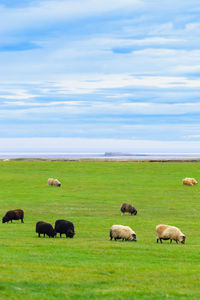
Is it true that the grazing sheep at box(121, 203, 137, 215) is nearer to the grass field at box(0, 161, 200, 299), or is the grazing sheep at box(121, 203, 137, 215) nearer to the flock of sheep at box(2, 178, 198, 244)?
the grass field at box(0, 161, 200, 299)

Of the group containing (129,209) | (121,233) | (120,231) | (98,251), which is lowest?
(98,251)

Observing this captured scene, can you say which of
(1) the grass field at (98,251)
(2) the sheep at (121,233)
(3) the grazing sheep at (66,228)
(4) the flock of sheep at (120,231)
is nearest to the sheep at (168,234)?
(4) the flock of sheep at (120,231)

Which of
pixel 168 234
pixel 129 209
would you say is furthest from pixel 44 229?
pixel 129 209

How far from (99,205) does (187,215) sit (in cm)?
933

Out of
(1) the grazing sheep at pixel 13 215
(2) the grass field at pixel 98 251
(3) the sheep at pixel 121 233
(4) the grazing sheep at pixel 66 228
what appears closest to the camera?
(2) the grass field at pixel 98 251

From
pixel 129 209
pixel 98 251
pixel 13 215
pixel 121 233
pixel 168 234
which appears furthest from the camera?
pixel 129 209

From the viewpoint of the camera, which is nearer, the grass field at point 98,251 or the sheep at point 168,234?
the grass field at point 98,251

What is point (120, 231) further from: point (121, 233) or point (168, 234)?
point (168, 234)

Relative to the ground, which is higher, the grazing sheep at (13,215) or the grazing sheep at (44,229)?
the grazing sheep at (13,215)

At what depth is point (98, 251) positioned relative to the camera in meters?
21.5

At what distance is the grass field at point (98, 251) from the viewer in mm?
14664

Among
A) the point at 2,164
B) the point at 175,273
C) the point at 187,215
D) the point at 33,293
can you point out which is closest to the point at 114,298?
the point at 33,293

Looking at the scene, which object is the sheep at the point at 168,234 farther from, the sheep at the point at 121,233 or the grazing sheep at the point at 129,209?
the grazing sheep at the point at 129,209

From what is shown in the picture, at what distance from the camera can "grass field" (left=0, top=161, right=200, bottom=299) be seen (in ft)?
48.1
